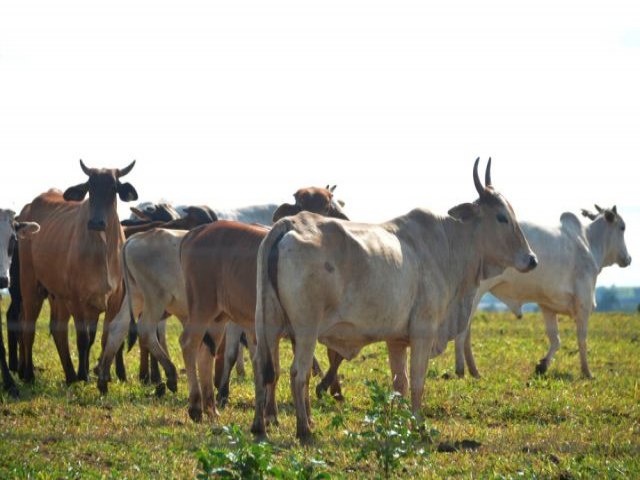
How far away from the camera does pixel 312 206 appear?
12367 millimetres

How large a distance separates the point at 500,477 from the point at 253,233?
3607 millimetres

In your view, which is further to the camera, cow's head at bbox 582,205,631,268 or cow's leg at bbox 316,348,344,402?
cow's head at bbox 582,205,631,268

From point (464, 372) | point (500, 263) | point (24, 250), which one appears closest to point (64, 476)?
point (500, 263)

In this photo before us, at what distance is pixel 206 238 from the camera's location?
10.0 meters

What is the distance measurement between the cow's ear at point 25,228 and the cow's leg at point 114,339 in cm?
116

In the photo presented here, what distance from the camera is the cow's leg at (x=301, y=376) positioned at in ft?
28.1

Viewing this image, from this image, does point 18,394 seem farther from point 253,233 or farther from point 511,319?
point 511,319

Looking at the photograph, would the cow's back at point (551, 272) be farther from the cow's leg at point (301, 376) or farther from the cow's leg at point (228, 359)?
the cow's leg at point (301, 376)

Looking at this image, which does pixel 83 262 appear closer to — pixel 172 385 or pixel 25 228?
pixel 25 228

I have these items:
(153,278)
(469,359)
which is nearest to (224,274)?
(153,278)

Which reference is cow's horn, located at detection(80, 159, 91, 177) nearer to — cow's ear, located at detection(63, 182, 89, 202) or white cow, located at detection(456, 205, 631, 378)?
cow's ear, located at detection(63, 182, 89, 202)

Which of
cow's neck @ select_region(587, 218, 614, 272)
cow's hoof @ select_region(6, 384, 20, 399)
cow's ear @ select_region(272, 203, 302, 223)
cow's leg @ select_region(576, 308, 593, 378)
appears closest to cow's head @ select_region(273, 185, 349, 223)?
cow's ear @ select_region(272, 203, 302, 223)

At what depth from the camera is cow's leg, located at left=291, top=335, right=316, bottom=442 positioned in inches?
338

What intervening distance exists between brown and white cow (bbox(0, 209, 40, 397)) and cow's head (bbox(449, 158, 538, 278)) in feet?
14.1
